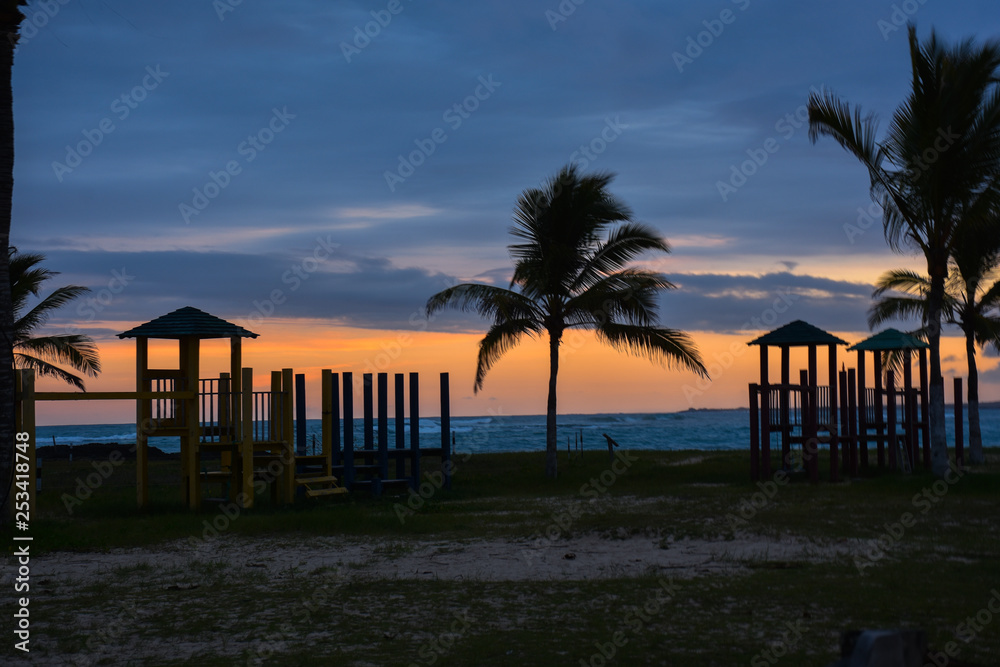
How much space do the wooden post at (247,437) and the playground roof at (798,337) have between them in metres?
11.4

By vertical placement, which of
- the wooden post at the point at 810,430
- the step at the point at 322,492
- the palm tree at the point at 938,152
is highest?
the palm tree at the point at 938,152

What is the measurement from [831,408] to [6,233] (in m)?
17.4

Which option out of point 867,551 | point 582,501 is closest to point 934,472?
point 582,501

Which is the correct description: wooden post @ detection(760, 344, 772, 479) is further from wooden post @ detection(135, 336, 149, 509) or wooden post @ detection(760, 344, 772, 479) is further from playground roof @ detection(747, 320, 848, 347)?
wooden post @ detection(135, 336, 149, 509)

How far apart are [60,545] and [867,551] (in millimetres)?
10369

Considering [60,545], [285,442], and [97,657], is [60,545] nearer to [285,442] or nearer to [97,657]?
[285,442]

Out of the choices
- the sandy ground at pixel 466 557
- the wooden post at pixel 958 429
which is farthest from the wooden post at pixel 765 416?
the sandy ground at pixel 466 557

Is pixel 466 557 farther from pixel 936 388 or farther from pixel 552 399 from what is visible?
pixel 552 399

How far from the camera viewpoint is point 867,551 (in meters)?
10.3

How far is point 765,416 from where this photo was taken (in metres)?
20.2

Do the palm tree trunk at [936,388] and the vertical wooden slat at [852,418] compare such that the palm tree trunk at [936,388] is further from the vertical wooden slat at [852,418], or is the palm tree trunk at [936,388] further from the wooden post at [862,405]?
the wooden post at [862,405]

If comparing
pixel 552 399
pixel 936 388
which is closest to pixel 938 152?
pixel 936 388

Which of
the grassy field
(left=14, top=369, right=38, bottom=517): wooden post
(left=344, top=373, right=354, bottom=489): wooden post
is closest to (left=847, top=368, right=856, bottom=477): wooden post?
the grassy field

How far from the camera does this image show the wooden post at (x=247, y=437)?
54.2 ft
